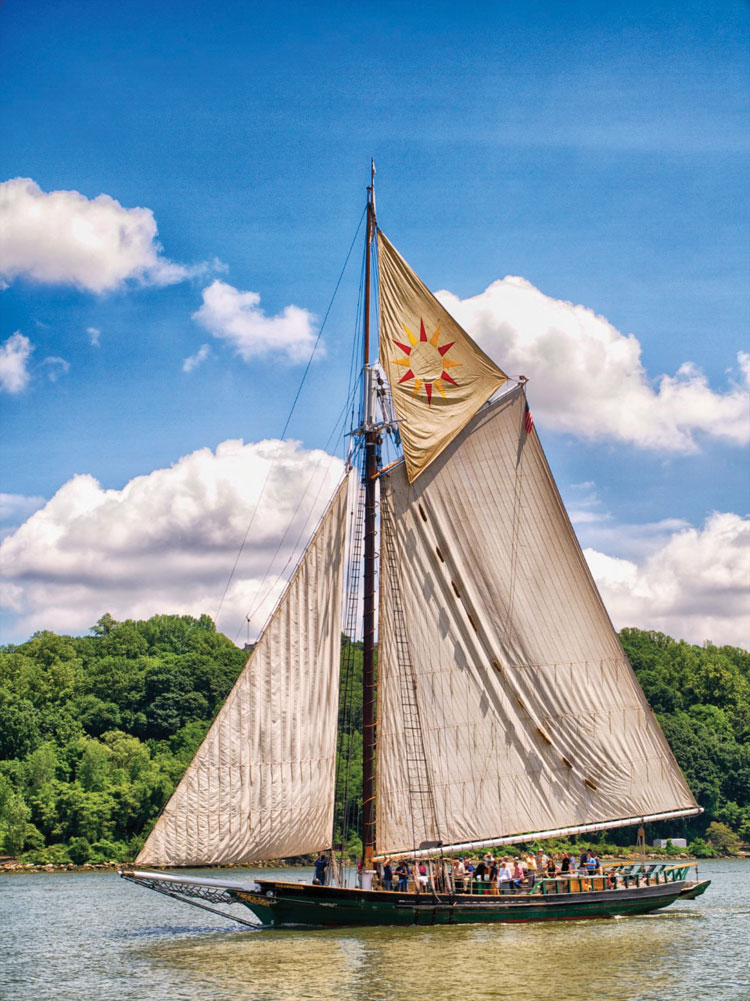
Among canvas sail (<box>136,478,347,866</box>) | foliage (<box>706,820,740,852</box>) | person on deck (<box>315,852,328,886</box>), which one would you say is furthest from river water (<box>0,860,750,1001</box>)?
foliage (<box>706,820,740,852</box>)

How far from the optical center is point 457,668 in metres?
44.7

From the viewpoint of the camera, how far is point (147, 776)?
104 meters

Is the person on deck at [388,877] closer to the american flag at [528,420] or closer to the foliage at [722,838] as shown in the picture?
the american flag at [528,420]

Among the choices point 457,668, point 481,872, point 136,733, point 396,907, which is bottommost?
point 396,907

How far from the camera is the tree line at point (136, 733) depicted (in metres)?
97.8

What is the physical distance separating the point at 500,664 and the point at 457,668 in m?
1.66

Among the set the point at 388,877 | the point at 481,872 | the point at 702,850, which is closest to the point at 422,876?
the point at 388,877

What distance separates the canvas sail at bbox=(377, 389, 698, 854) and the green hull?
8.10 feet

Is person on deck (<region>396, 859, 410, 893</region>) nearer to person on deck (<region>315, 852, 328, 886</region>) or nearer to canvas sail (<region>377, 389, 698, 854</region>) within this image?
canvas sail (<region>377, 389, 698, 854</region>)

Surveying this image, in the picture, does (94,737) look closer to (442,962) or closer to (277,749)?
(277,749)

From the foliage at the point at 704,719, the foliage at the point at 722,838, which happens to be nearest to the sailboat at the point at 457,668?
the foliage at the point at 722,838

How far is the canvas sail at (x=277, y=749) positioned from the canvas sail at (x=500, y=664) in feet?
9.70

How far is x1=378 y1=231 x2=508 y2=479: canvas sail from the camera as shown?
46.3 m

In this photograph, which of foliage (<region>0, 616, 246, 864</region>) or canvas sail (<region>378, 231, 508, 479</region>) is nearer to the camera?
canvas sail (<region>378, 231, 508, 479</region>)
